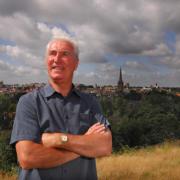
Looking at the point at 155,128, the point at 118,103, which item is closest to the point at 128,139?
the point at 155,128

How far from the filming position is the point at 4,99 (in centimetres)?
5294

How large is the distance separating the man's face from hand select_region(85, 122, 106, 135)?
330mm

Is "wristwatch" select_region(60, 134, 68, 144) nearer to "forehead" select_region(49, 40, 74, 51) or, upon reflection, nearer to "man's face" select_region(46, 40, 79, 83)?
"man's face" select_region(46, 40, 79, 83)

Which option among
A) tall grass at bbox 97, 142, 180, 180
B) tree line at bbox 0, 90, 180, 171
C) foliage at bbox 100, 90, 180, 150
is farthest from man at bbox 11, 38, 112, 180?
foliage at bbox 100, 90, 180, 150

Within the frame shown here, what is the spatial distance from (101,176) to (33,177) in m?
5.02

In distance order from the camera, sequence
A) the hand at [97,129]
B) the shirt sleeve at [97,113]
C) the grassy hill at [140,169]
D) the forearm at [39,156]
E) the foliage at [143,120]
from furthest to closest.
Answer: the foliage at [143,120]
the grassy hill at [140,169]
the shirt sleeve at [97,113]
the hand at [97,129]
the forearm at [39,156]

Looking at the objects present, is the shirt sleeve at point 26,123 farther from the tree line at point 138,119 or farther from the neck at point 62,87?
the tree line at point 138,119

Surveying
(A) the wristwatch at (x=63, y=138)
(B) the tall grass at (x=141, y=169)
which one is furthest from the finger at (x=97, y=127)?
(B) the tall grass at (x=141, y=169)

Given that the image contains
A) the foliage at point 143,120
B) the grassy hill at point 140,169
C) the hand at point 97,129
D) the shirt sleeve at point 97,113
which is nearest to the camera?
the hand at point 97,129

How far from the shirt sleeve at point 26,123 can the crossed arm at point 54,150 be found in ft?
0.12

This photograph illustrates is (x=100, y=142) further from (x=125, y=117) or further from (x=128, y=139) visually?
(x=125, y=117)

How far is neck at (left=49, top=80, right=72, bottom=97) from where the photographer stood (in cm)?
227

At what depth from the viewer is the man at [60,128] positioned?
2098mm

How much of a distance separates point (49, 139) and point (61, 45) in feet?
1.98
